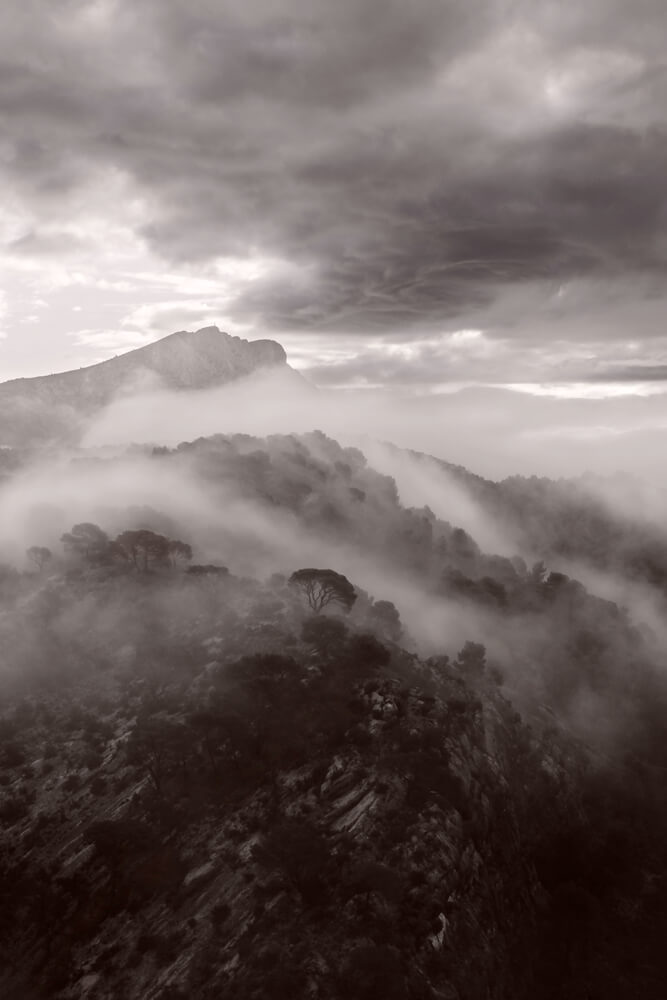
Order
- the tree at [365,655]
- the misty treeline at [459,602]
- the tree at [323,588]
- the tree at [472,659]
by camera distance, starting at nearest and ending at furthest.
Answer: the tree at [365,655] < the tree at [472,659] < the tree at [323,588] < the misty treeline at [459,602]

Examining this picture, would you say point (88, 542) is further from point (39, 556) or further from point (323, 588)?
point (323, 588)

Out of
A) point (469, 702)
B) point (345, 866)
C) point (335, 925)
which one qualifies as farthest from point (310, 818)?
point (469, 702)

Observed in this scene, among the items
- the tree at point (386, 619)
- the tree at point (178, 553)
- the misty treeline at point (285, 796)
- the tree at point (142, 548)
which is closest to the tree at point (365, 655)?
the misty treeline at point (285, 796)

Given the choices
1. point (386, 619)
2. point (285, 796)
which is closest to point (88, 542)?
point (386, 619)

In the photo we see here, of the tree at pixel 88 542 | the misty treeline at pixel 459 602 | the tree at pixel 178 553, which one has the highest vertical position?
the tree at pixel 88 542

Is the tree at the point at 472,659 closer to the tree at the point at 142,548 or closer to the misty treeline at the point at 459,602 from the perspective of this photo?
the misty treeline at the point at 459,602
